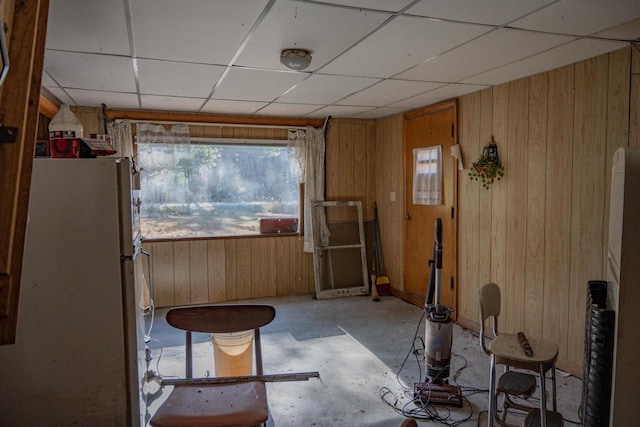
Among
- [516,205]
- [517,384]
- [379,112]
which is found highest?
[379,112]

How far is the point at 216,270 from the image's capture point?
16.8ft

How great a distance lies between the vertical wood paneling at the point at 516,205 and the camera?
3.48 meters

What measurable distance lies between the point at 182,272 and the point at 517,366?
3.82 metres

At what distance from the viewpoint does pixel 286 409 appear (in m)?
2.78

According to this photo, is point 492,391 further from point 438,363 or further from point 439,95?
point 439,95

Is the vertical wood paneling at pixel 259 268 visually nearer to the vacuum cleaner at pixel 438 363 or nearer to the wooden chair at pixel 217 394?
the vacuum cleaner at pixel 438 363

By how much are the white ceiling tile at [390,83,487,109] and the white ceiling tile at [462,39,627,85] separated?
19 cm

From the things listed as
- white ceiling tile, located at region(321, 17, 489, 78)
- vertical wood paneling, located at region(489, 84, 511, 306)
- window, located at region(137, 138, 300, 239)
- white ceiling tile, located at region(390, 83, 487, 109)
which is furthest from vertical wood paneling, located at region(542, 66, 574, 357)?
window, located at region(137, 138, 300, 239)

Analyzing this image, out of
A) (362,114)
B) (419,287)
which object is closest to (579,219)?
(419,287)

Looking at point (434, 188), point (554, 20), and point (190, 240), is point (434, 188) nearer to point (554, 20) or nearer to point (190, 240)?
point (554, 20)

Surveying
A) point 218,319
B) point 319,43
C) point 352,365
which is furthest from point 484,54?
point 352,365

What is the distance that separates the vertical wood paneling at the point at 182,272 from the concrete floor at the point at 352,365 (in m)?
0.30

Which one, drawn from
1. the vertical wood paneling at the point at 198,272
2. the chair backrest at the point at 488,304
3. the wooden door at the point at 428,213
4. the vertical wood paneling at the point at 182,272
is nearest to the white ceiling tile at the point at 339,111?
the wooden door at the point at 428,213

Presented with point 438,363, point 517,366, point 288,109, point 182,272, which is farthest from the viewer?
point 182,272
